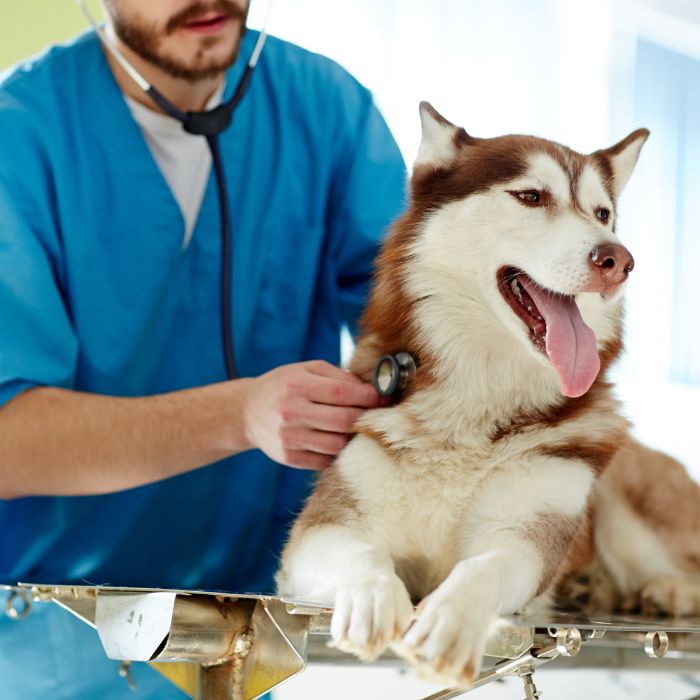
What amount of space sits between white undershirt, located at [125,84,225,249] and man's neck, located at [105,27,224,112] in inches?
0.6

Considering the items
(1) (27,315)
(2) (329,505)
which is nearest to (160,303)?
(1) (27,315)

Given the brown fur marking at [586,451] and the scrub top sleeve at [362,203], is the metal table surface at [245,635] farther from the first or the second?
the scrub top sleeve at [362,203]

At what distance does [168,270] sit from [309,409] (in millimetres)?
495

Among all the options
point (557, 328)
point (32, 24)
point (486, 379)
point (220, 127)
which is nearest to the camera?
point (557, 328)

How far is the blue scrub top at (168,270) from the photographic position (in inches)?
53.3

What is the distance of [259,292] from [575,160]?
0.64 metres

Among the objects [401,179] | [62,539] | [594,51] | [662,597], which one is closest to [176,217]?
[401,179]

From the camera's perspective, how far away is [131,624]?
0.87 meters

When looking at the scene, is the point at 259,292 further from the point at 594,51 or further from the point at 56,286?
the point at 594,51

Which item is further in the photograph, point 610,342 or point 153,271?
point 153,271

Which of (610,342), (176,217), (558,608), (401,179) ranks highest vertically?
(401,179)

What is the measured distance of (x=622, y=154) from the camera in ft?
3.69

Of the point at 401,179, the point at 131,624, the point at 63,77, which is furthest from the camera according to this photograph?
the point at 401,179

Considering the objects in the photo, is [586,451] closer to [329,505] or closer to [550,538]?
[550,538]
